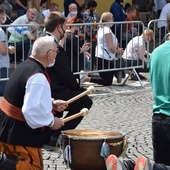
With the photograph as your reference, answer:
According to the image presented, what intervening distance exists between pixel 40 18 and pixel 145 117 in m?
6.03

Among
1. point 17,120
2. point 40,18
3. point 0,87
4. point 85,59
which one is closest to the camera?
point 17,120

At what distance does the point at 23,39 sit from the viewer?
12133 mm

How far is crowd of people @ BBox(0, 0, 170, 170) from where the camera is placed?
18.7ft

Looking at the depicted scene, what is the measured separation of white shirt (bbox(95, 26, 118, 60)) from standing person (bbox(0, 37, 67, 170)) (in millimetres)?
7140

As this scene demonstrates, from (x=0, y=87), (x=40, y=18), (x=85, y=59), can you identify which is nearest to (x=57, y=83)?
(x=0, y=87)

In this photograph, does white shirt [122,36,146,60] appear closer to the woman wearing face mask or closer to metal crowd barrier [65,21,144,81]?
metal crowd barrier [65,21,144,81]

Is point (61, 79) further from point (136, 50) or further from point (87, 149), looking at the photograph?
point (136, 50)

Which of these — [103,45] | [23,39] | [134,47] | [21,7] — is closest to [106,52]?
[103,45]

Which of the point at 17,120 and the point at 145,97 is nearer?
the point at 17,120

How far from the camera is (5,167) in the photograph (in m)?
5.86

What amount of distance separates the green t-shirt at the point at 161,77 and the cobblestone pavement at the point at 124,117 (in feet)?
6.16

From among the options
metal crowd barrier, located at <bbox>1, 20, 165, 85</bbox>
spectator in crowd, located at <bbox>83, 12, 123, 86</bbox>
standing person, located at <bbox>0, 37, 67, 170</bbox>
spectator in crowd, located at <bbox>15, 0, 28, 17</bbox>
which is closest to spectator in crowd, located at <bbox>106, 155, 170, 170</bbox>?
standing person, located at <bbox>0, 37, 67, 170</bbox>

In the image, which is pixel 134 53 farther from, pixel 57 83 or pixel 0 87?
pixel 57 83

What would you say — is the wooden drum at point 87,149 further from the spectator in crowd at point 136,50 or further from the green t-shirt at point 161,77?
the spectator in crowd at point 136,50
